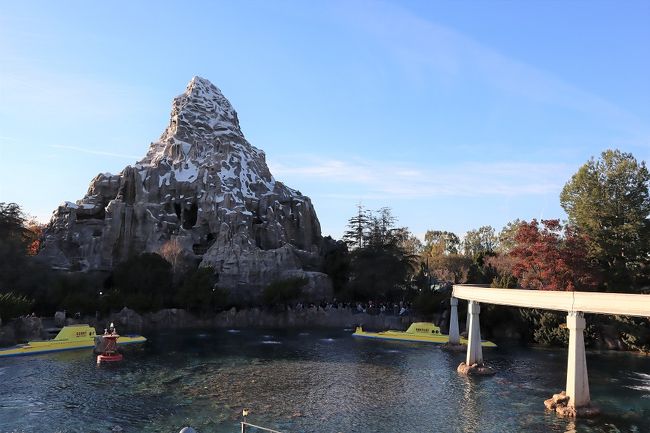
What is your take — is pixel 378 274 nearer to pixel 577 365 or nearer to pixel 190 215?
pixel 190 215

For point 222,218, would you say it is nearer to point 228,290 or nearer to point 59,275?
point 228,290

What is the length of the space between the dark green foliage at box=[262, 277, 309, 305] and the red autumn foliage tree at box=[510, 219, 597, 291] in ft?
95.1

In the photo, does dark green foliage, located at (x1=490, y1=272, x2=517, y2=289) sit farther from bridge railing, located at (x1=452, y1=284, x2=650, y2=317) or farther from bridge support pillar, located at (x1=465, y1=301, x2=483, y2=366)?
bridge railing, located at (x1=452, y1=284, x2=650, y2=317)

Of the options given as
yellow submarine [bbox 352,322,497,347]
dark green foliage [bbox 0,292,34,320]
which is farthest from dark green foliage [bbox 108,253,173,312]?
yellow submarine [bbox 352,322,497,347]

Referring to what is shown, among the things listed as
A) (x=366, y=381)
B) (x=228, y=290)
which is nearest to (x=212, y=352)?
(x=366, y=381)

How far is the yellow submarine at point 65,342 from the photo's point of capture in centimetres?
4291

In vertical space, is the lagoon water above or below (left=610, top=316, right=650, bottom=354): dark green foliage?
below

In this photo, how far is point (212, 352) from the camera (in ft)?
153

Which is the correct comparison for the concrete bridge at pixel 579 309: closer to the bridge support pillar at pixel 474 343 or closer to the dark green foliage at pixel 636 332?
the bridge support pillar at pixel 474 343

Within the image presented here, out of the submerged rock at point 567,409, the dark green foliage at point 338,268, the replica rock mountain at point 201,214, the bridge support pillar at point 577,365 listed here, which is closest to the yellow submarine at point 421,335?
the replica rock mountain at point 201,214

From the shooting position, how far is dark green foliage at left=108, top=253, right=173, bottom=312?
2712 inches

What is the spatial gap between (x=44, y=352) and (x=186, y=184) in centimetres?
4683

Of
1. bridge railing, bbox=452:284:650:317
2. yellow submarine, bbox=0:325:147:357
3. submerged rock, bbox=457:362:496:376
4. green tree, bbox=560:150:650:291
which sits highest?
green tree, bbox=560:150:650:291

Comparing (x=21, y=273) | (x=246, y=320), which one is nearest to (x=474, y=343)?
(x=246, y=320)
